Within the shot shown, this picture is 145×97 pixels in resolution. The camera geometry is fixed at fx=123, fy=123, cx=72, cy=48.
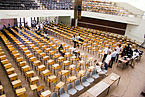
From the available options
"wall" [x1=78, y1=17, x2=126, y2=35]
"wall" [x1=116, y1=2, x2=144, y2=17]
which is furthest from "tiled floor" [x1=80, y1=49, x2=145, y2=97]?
"wall" [x1=78, y1=17, x2=126, y2=35]

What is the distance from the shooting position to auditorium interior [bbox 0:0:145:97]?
25.8 ft

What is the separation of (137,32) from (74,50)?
38.1 feet

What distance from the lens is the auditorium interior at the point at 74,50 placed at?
785 centimetres

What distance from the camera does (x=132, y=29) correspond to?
740 inches

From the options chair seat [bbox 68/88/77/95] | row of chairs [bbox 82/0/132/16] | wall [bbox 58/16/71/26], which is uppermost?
row of chairs [bbox 82/0/132/16]

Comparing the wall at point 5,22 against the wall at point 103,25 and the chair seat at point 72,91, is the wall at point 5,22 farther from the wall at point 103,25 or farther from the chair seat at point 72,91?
the chair seat at point 72,91

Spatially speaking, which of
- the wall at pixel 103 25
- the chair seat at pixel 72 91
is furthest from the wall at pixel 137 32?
the chair seat at pixel 72 91

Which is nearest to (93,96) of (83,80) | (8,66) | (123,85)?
(83,80)

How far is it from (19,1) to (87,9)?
10921 mm

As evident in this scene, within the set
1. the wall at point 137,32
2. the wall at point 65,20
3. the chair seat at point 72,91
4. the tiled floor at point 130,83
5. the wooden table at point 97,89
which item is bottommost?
the tiled floor at point 130,83

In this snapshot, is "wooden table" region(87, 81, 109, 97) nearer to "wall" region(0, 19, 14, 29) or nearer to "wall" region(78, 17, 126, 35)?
"wall" region(78, 17, 126, 35)

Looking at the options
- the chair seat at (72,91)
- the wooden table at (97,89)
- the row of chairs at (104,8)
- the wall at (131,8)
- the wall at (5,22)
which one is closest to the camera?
the wooden table at (97,89)

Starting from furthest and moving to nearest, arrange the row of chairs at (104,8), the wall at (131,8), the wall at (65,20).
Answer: the wall at (65,20) → the row of chairs at (104,8) → the wall at (131,8)

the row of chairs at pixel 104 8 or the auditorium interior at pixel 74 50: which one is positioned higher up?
the row of chairs at pixel 104 8
